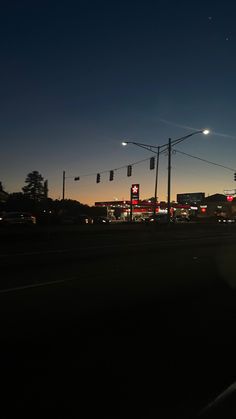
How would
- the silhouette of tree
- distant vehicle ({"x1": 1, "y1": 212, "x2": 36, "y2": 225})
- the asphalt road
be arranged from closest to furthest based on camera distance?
1. the asphalt road
2. distant vehicle ({"x1": 1, "y1": 212, "x2": 36, "y2": 225})
3. the silhouette of tree

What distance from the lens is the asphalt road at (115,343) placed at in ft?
14.9

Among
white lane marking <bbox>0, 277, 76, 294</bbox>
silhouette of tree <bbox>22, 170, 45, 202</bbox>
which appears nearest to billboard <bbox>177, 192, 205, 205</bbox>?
silhouette of tree <bbox>22, 170, 45, 202</bbox>

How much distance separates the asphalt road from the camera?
4535 millimetres

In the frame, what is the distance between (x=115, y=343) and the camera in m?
6.37

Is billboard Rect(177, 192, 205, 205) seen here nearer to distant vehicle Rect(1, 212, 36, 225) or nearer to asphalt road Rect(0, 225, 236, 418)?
distant vehicle Rect(1, 212, 36, 225)

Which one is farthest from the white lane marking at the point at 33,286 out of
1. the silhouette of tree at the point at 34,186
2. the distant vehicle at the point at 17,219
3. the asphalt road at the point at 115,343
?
the silhouette of tree at the point at 34,186

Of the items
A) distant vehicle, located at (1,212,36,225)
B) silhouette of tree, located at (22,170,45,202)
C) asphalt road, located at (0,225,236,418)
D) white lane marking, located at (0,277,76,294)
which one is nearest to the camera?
asphalt road, located at (0,225,236,418)

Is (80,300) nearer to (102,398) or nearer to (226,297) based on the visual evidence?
(226,297)

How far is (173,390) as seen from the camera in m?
4.78

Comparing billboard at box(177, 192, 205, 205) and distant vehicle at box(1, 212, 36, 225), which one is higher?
billboard at box(177, 192, 205, 205)

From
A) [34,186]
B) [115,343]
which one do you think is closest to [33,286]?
[115,343]

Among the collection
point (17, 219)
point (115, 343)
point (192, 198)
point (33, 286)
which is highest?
point (192, 198)

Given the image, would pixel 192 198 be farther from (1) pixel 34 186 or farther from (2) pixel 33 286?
(2) pixel 33 286

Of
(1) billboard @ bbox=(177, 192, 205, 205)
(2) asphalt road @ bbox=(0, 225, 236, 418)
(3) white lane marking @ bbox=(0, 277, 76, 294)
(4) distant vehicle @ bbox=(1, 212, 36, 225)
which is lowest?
(2) asphalt road @ bbox=(0, 225, 236, 418)
